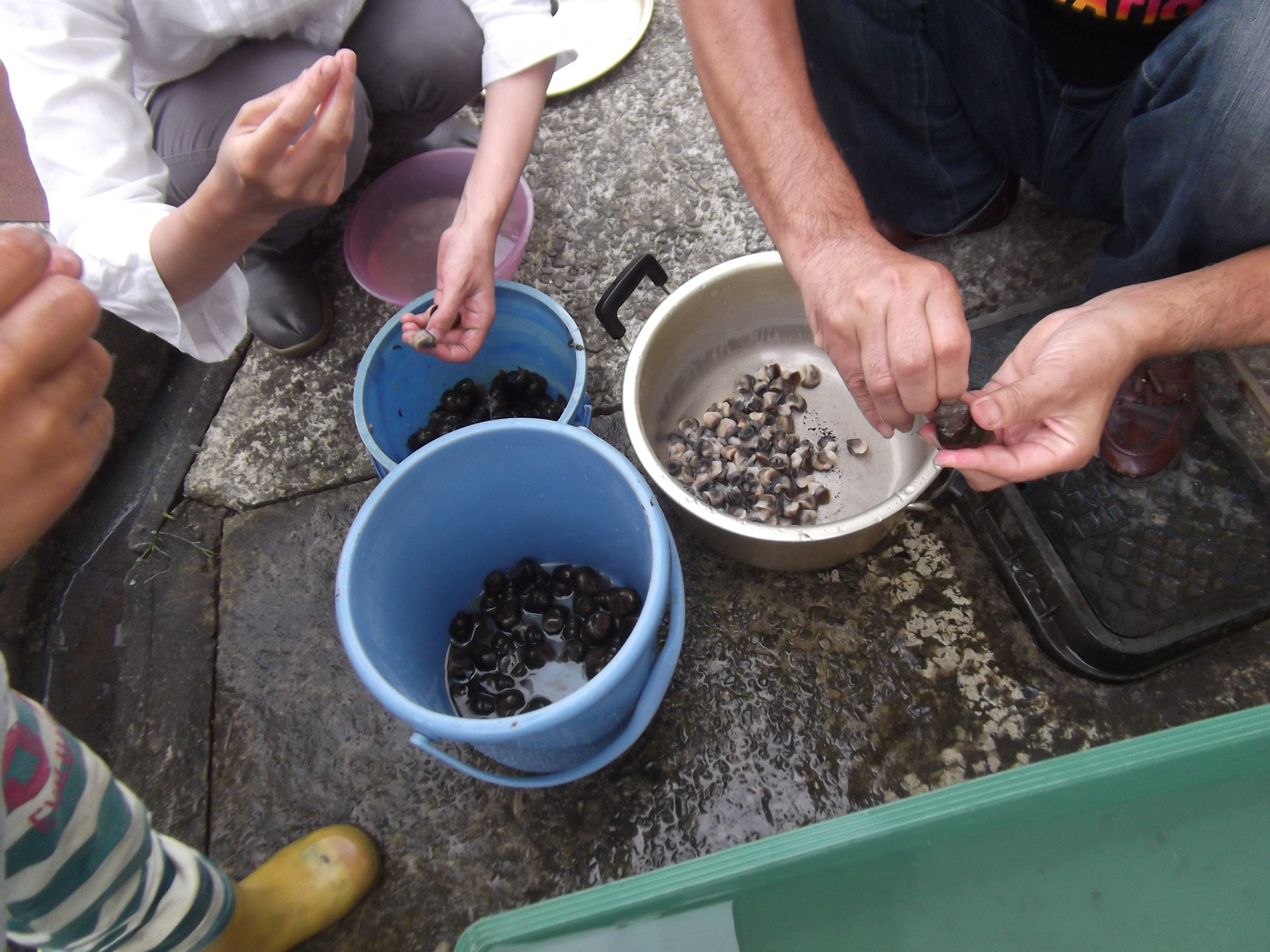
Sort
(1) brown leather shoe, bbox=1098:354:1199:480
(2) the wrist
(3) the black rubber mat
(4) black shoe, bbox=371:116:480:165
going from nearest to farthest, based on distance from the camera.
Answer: (2) the wrist
(3) the black rubber mat
(1) brown leather shoe, bbox=1098:354:1199:480
(4) black shoe, bbox=371:116:480:165

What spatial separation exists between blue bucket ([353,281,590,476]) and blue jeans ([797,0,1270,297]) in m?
0.76

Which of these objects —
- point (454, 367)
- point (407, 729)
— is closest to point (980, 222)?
point (454, 367)

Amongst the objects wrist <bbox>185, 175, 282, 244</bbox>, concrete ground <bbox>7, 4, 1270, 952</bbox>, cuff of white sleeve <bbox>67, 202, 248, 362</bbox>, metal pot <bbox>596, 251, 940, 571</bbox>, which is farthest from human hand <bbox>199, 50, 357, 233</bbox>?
concrete ground <bbox>7, 4, 1270, 952</bbox>

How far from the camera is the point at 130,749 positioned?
4.80 feet

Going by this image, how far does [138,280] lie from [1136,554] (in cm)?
189

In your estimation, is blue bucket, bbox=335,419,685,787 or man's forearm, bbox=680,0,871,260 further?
man's forearm, bbox=680,0,871,260

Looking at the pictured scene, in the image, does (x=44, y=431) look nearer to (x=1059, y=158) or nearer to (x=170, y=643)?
Answer: (x=170, y=643)

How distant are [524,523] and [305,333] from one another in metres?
0.86

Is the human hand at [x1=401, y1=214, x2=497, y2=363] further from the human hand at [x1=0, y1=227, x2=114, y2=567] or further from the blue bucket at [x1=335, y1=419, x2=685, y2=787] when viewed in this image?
the human hand at [x1=0, y1=227, x2=114, y2=567]

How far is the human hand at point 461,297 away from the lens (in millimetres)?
1321

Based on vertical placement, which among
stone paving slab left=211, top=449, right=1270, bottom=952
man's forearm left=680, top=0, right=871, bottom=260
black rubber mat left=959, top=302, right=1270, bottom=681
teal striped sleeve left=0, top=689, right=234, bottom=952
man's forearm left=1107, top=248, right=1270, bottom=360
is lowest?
stone paving slab left=211, top=449, right=1270, bottom=952

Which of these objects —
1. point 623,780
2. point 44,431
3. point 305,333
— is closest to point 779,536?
point 623,780

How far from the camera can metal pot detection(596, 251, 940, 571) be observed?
1.20 meters

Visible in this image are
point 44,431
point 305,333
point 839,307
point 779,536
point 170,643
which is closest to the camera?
point 44,431
